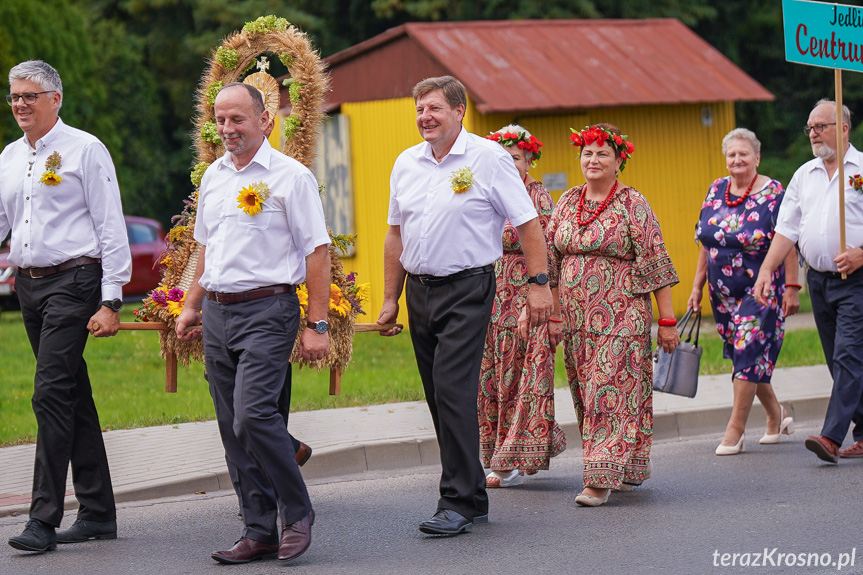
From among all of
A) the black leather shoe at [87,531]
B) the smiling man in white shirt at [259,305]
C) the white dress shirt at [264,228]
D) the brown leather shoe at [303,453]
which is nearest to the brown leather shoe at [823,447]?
the brown leather shoe at [303,453]

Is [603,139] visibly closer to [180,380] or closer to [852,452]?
[852,452]

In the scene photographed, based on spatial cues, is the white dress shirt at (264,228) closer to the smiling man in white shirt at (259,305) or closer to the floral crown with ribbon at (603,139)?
the smiling man in white shirt at (259,305)

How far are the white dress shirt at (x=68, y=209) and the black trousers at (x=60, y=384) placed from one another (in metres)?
0.12

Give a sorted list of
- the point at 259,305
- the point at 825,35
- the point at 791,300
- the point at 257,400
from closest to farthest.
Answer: the point at 257,400, the point at 259,305, the point at 791,300, the point at 825,35

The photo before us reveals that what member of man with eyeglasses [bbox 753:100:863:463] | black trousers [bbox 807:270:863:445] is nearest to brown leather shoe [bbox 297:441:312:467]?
man with eyeglasses [bbox 753:100:863:463]

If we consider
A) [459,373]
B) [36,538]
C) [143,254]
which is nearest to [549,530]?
[459,373]

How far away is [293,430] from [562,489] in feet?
7.45

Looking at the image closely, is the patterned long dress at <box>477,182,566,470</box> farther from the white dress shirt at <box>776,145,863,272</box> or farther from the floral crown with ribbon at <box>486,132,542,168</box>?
the white dress shirt at <box>776,145,863,272</box>

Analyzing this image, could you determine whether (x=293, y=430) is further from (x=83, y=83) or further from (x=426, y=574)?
(x=83, y=83)

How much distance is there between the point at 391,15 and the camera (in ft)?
98.5

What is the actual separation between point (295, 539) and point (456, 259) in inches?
61.0

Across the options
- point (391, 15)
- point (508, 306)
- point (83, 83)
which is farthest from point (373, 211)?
point (83, 83)

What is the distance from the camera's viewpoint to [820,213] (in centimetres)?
814

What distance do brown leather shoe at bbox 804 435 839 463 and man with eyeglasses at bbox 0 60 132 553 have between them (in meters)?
4.16
